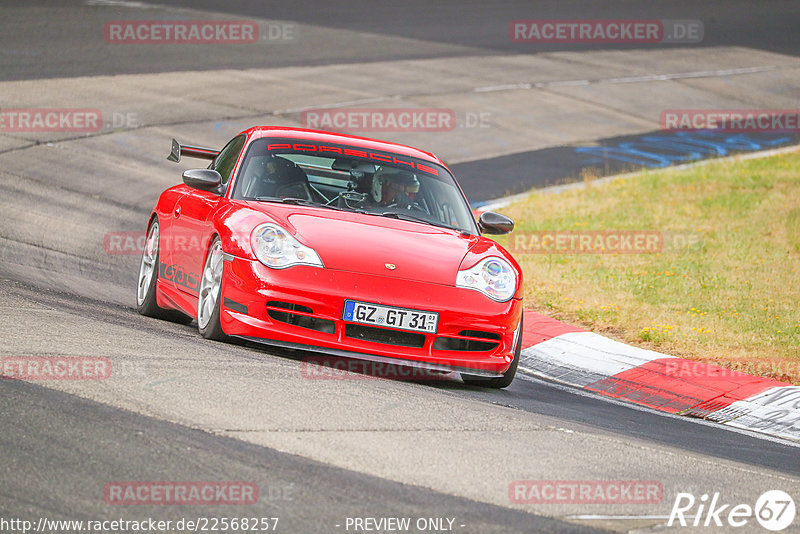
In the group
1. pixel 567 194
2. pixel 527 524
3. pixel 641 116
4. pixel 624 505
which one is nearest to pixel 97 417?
pixel 527 524

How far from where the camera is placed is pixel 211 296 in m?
7.27

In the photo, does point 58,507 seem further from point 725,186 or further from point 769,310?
point 725,186

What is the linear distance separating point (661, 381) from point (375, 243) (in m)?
2.69

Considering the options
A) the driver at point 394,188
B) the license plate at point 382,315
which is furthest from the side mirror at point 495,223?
the license plate at point 382,315

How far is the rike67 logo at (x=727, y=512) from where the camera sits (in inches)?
186

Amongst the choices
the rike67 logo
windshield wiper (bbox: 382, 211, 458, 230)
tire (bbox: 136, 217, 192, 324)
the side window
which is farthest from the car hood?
the rike67 logo

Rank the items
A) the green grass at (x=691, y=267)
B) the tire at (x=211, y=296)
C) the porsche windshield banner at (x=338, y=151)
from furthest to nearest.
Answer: the green grass at (x=691, y=267) → the porsche windshield banner at (x=338, y=151) → the tire at (x=211, y=296)

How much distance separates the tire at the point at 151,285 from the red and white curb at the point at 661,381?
277 cm

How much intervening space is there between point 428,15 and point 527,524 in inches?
1133

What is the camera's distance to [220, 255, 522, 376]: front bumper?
266 inches

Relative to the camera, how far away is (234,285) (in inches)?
272

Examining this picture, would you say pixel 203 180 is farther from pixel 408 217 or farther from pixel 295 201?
pixel 408 217

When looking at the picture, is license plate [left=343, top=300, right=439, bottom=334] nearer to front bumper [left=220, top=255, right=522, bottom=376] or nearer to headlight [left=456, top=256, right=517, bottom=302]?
front bumper [left=220, top=255, right=522, bottom=376]

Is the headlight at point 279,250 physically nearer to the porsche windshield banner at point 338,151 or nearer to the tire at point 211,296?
the tire at point 211,296
